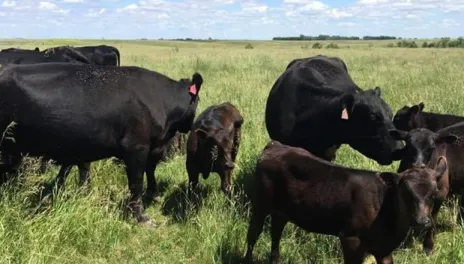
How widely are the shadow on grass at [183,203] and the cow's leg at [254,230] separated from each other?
1.28 metres

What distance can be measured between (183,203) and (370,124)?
106 inches

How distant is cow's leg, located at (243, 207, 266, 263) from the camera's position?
185 inches

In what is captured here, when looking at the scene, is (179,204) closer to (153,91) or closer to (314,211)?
(153,91)

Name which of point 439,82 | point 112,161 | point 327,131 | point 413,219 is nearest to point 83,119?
point 112,161

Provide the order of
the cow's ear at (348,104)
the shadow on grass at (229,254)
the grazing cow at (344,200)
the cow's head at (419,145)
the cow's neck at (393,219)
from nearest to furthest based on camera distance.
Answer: the grazing cow at (344,200) < the cow's neck at (393,219) < the shadow on grass at (229,254) < the cow's head at (419,145) < the cow's ear at (348,104)

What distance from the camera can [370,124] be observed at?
232 inches

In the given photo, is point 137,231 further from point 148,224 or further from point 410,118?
point 410,118

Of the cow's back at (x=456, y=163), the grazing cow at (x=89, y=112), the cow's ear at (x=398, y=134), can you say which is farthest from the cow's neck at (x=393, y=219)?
the grazing cow at (x=89, y=112)

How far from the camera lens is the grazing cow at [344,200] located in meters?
3.79

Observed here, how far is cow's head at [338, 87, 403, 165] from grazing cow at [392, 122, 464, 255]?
A: 19.0 inches

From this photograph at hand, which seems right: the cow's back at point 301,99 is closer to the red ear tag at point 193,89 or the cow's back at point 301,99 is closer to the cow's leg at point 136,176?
the red ear tag at point 193,89

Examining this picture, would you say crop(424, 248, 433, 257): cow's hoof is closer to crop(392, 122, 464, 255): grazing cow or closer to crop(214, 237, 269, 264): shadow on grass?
crop(392, 122, 464, 255): grazing cow

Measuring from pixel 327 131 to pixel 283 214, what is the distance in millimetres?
2073

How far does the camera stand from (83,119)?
561 cm
